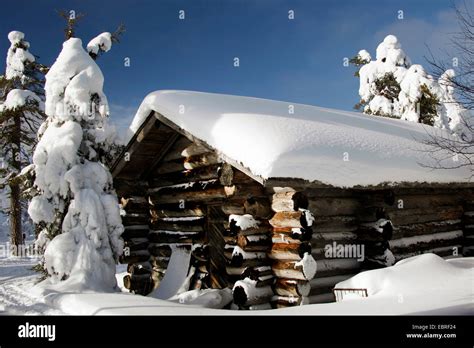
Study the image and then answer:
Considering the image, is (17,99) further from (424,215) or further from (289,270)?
(424,215)

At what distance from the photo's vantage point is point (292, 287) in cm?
698

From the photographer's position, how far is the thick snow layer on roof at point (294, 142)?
6.72 m

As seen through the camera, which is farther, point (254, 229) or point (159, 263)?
point (159, 263)

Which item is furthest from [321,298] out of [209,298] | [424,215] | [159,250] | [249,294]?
[159,250]

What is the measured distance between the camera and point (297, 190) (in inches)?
270

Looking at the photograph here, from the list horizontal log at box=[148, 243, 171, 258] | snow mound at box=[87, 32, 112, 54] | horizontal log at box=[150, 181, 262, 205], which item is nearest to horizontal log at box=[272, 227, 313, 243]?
horizontal log at box=[150, 181, 262, 205]

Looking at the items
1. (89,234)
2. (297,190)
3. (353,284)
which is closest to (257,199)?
(297,190)

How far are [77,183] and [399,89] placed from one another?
76.6ft

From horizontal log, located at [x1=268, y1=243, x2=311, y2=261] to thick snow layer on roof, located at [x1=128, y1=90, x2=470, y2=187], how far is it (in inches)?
47.2

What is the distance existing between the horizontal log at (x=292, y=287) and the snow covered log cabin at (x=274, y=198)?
0.06 ft

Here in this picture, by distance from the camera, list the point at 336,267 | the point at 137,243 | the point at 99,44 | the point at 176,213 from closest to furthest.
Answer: the point at 336,267 < the point at 176,213 < the point at 137,243 < the point at 99,44

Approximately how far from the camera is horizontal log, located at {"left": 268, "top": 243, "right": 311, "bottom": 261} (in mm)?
6836

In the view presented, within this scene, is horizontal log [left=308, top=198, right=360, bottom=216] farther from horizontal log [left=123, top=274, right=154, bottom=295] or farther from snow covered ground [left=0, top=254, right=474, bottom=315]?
horizontal log [left=123, top=274, right=154, bottom=295]
